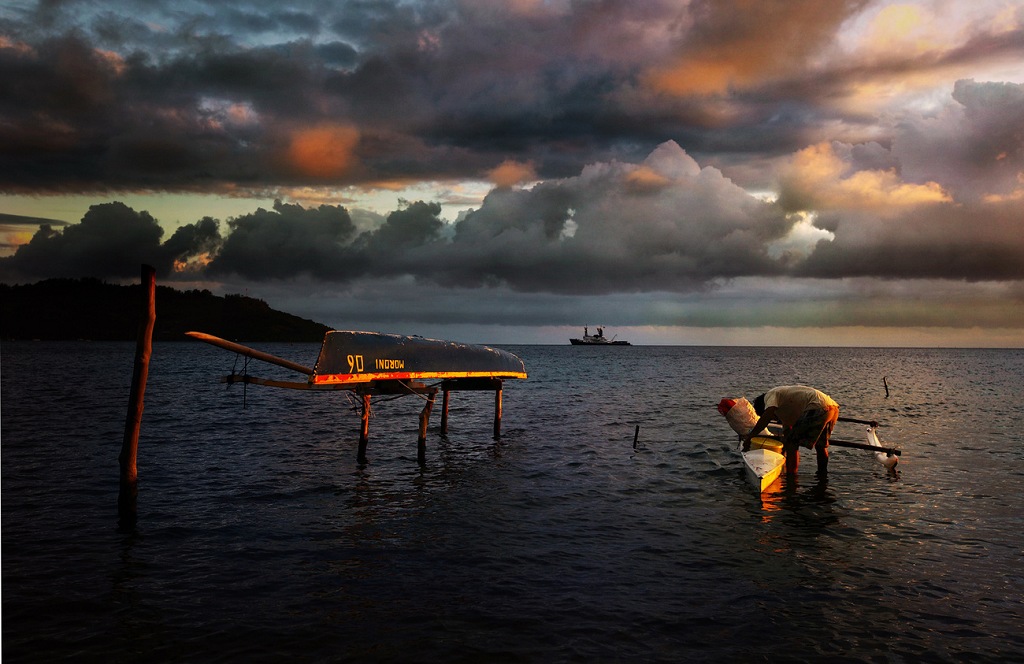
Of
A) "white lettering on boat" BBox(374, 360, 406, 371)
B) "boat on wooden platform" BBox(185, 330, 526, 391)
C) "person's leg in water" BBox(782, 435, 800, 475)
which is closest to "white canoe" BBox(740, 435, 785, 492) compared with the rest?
"person's leg in water" BBox(782, 435, 800, 475)

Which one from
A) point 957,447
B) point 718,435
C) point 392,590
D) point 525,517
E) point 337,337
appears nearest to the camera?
point 392,590

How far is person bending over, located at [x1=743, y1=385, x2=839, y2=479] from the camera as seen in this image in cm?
1734

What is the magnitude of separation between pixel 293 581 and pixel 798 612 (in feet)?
26.5

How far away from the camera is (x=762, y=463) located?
18.3 meters

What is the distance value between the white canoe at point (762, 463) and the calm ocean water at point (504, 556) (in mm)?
507

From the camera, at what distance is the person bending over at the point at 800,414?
17341mm

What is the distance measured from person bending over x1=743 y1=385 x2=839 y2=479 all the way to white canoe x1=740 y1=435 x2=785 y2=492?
709 millimetres

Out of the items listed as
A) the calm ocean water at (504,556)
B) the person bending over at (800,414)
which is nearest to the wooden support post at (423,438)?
the calm ocean water at (504,556)

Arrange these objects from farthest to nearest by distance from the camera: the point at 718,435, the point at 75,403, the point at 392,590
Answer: the point at 75,403 < the point at 718,435 < the point at 392,590

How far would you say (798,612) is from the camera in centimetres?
935

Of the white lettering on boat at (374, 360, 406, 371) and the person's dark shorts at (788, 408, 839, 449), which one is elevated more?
the white lettering on boat at (374, 360, 406, 371)

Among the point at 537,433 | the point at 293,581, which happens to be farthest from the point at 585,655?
the point at 537,433

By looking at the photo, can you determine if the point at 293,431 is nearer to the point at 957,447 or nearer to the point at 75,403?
the point at 75,403

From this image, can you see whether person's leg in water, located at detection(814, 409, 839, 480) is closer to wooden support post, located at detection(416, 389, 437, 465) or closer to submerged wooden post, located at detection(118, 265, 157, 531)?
wooden support post, located at detection(416, 389, 437, 465)
